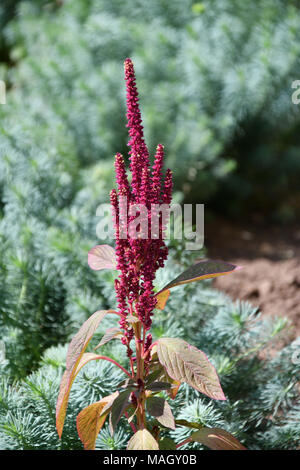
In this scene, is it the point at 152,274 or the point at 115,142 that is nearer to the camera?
the point at 152,274

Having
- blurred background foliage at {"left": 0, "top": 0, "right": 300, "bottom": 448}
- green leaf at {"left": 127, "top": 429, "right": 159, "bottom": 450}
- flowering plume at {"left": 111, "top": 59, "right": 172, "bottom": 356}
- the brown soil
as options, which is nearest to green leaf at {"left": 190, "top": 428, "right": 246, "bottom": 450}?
green leaf at {"left": 127, "top": 429, "right": 159, "bottom": 450}

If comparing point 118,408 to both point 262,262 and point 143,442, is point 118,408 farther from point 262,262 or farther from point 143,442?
point 262,262

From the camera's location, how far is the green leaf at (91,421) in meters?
1.18

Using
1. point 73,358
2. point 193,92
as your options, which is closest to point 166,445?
point 73,358

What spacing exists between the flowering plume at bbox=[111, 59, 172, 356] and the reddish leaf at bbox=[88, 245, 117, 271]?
5 cm

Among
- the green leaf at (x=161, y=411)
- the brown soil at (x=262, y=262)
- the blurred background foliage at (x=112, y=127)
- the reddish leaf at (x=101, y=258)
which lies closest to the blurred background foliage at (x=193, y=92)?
the blurred background foliage at (x=112, y=127)

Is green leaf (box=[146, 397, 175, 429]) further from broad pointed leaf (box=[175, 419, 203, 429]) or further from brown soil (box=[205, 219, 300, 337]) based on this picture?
brown soil (box=[205, 219, 300, 337])

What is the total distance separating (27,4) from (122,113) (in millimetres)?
1985

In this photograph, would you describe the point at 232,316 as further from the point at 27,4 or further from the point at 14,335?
the point at 27,4

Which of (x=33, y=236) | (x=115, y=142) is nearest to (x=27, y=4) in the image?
(x=115, y=142)

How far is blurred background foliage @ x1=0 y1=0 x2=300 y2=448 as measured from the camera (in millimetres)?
1926

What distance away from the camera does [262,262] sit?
292cm

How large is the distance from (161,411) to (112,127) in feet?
7.17

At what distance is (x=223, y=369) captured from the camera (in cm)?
154
